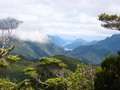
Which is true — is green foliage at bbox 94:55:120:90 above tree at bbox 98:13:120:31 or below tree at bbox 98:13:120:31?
below

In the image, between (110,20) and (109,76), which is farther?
(110,20)

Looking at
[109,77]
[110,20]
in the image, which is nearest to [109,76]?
[109,77]

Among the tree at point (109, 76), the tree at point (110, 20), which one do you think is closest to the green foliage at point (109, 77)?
the tree at point (109, 76)

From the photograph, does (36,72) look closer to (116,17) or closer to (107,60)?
(116,17)

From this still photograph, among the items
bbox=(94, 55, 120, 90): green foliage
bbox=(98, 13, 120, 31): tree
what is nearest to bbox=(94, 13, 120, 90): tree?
bbox=(94, 55, 120, 90): green foliage

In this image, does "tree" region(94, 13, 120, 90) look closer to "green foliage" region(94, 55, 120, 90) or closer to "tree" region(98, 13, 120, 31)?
"green foliage" region(94, 55, 120, 90)

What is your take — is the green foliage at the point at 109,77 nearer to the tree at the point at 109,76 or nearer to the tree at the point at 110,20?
the tree at the point at 109,76

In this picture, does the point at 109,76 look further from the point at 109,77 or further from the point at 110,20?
the point at 110,20

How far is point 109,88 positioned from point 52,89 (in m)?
21.4

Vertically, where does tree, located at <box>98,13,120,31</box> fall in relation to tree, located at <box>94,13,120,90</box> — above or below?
above

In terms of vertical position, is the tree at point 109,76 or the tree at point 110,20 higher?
the tree at point 110,20

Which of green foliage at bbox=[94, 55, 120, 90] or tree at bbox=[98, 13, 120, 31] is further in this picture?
tree at bbox=[98, 13, 120, 31]

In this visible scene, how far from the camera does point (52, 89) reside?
3225 cm

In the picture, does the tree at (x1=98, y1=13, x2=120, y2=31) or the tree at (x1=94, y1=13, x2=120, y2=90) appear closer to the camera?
the tree at (x1=94, y1=13, x2=120, y2=90)
